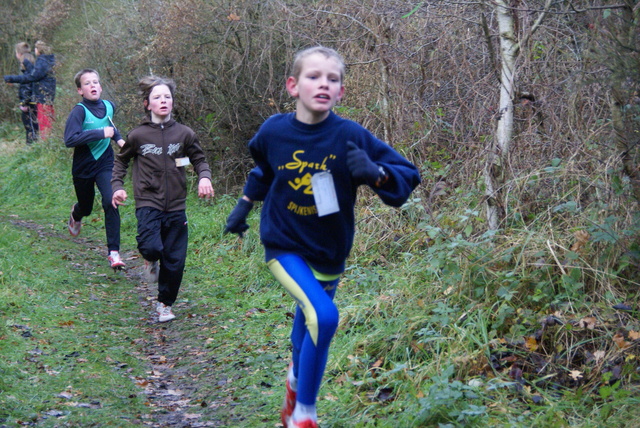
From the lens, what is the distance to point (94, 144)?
8.55m

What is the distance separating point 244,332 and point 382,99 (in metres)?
3.23

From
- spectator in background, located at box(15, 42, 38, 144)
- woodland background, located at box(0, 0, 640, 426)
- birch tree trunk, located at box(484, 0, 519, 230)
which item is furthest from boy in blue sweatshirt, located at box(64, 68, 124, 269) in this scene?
spectator in background, located at box(15, 42, 38, 144)

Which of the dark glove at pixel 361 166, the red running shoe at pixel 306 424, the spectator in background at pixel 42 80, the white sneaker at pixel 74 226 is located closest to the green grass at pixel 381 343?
the red running shoe at pixel 306 424

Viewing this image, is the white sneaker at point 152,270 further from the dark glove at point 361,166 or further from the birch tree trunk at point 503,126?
the dark glove at point 361,166

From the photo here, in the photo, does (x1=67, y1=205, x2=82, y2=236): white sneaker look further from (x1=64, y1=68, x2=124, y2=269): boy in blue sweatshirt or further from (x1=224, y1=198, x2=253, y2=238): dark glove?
(x1=224, y1=198, x2=253, y2=238): dark glove

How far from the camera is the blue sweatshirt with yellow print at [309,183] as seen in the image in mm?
3762

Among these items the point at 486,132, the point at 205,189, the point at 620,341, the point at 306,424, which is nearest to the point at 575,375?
the point at 620,341

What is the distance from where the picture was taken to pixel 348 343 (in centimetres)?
533

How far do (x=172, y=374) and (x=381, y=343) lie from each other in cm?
170

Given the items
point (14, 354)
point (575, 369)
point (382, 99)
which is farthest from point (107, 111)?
point (575, 369)

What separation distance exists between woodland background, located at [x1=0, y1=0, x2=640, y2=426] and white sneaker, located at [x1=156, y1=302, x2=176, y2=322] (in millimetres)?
1946

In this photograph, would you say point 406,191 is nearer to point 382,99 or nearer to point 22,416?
point 22,416

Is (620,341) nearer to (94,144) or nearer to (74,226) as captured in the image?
(94,144)

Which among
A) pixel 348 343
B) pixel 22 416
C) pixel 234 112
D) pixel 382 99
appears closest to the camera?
pixel 22 416
